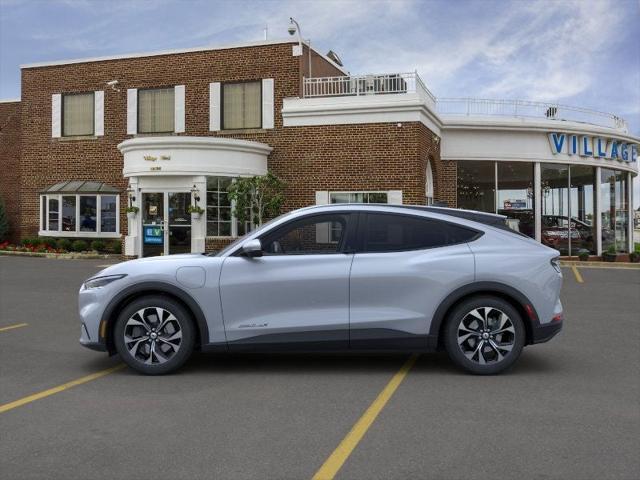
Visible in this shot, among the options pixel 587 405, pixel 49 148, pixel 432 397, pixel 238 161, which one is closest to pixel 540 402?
pixel 587 405

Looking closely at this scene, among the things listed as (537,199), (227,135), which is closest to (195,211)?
(227,135)

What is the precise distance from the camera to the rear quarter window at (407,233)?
247 inches

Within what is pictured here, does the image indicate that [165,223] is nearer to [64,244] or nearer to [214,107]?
[214,107]

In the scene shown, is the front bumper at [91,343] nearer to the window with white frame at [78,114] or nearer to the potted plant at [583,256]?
the window with white frame at [78,114]

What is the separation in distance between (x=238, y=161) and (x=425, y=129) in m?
6.12

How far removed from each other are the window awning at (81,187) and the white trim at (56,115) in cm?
212

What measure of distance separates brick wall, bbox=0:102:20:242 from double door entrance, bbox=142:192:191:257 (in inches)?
370

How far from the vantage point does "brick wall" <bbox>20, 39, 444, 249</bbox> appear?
2055 centimetres

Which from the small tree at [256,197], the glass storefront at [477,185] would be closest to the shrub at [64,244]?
the small tree at [256,197]

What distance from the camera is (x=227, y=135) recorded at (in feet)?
74.7

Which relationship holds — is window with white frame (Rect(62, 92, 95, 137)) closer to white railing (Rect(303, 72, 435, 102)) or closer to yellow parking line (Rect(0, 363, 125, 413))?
white railing (Rect(303, 72, 435, 102))

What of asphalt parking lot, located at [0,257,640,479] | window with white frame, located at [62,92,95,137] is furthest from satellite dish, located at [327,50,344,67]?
asphalt parking lot, located at [0,257,640,479]

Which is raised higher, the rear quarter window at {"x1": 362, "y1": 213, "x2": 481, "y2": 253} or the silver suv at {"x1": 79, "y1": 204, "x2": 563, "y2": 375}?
the rear quarter window at {"x1": 362, "y1": 213, "x2": 481, "y2": 253}

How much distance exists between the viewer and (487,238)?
6.33m
